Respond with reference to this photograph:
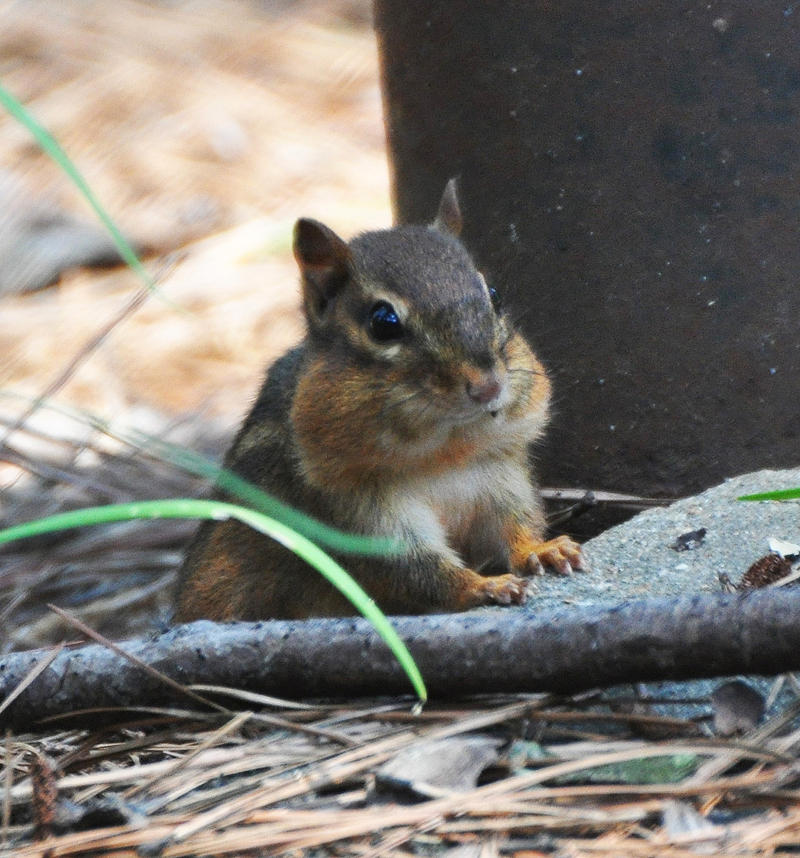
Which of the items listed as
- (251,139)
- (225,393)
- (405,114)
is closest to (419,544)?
(405,114)

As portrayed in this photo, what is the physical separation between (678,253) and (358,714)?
Result: 73.2 inches

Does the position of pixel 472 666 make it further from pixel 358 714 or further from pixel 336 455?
pixel 336 455

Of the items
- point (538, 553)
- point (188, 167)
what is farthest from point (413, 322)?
point (188, 167)

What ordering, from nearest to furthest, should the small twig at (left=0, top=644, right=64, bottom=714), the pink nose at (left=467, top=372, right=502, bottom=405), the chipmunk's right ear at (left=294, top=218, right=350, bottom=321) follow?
the small twig at (left=0, top=644, right=64, bottom=714) < the pink nose at (left=467, top=372, right=502, bottom=405) < the chipmunk's right ear at (left=294, top=218, right=350, bottom=321)

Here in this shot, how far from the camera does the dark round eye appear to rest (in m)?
3.14

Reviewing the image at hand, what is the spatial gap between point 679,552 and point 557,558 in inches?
11.8

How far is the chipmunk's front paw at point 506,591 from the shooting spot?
3141 millimetres

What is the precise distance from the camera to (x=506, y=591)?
10.3ft

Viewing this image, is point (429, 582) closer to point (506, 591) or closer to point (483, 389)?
point (506, 591)

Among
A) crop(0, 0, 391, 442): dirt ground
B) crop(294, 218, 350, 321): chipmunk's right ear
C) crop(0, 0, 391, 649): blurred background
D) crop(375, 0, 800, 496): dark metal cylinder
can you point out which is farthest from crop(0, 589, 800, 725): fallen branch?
crop(0, 0, 391, 442): dirt ground

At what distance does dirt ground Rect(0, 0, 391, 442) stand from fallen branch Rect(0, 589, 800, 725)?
344 centimetres

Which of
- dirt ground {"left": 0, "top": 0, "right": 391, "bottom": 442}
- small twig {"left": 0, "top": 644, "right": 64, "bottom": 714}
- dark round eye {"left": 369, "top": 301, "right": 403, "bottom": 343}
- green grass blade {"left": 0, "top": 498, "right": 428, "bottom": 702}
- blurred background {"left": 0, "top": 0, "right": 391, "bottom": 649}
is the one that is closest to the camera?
green grass blade {"left": 0, "top": 498, "right": 428, "bottom": 702}

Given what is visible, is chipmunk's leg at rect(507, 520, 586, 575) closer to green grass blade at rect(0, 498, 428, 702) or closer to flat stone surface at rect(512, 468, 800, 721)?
flat stone surface at rect(512, 468, 800, 721)

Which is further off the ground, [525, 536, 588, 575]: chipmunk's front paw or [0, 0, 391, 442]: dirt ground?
[0, 0, 391, 442]: dirt ground
